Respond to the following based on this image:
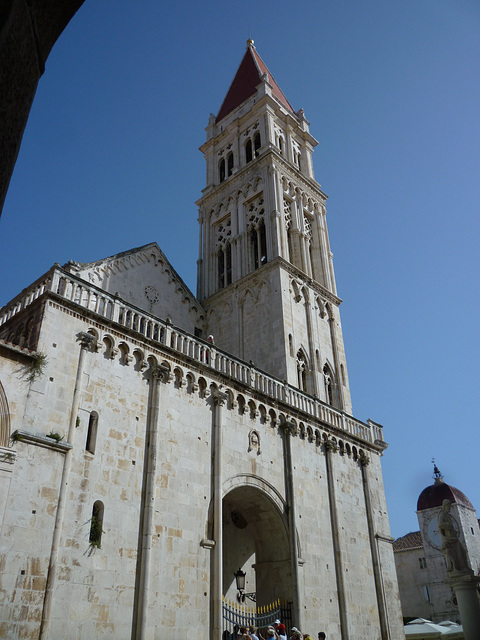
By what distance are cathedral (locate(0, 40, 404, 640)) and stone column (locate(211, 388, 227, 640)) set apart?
0.14ft

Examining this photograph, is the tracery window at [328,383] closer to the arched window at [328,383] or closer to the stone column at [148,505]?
the arched window at [328,383]

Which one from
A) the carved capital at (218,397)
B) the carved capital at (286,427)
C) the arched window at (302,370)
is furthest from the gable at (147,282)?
the carved capital at (286,427)

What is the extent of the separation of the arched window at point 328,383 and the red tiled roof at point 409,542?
30.4 m

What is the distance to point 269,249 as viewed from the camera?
25984 millimetres

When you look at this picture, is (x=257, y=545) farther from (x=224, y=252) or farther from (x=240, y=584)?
(x=224, y=252)

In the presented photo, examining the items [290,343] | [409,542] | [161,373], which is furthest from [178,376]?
[409,542]

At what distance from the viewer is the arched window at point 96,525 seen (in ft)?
40.2

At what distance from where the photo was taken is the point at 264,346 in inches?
948

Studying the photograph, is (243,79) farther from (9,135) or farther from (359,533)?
(9,135)

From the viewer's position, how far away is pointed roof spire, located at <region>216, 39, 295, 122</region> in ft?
111

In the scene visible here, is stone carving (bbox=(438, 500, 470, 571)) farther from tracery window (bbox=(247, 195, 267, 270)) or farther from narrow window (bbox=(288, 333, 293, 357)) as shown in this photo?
tracery window (bbox=(247, 195, 267, 270))

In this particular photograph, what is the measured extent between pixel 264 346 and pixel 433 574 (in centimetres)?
3288

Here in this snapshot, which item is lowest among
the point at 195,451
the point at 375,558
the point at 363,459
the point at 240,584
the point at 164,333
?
the point at 240,584

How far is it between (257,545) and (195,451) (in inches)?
205
